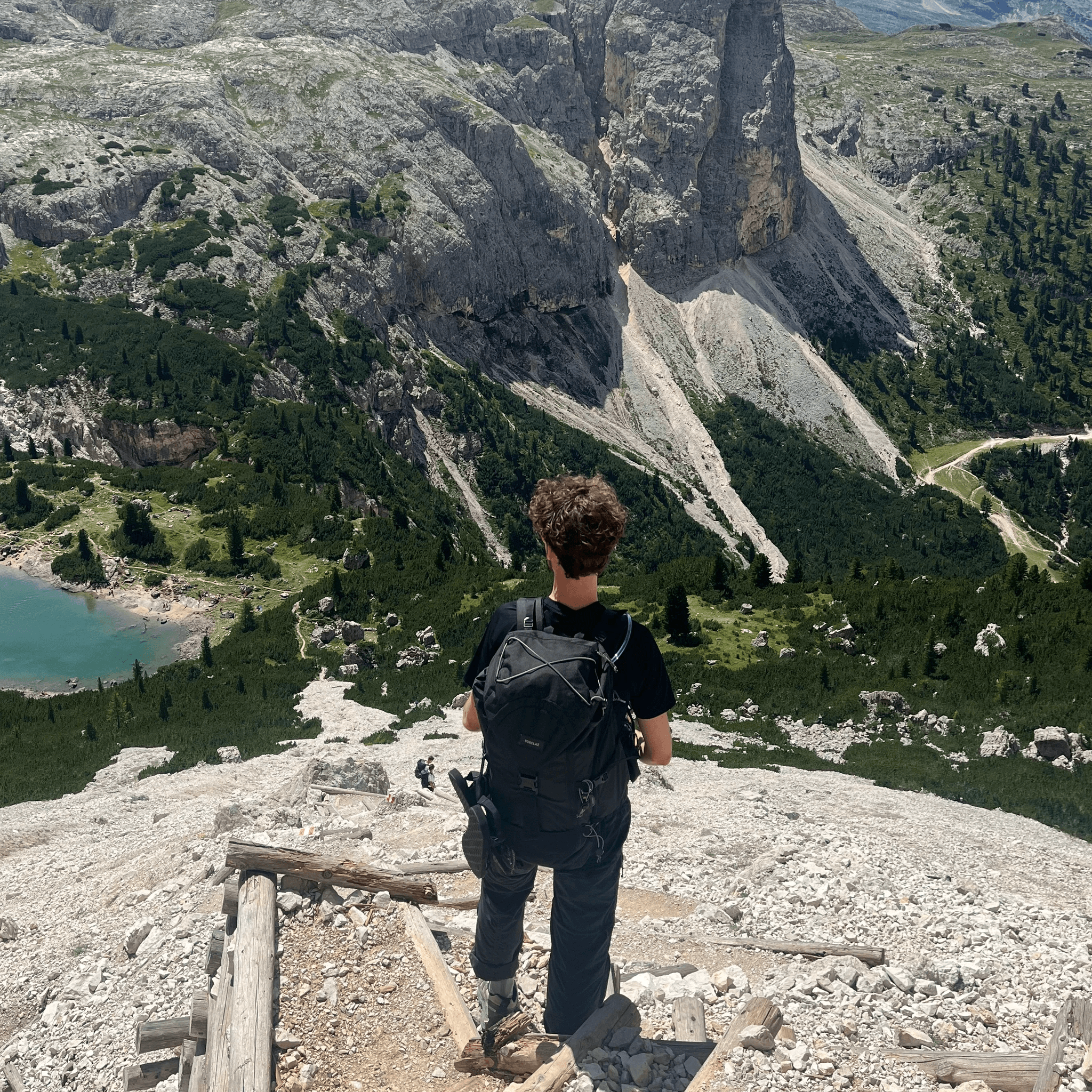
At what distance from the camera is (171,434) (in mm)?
63719

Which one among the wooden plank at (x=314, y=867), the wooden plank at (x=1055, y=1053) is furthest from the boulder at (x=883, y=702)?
the wooden plank at (x=314, y=867)

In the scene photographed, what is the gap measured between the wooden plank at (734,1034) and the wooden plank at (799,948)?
1.40 m

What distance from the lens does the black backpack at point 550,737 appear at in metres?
5.83

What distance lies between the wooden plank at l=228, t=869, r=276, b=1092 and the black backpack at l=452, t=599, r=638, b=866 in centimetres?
255

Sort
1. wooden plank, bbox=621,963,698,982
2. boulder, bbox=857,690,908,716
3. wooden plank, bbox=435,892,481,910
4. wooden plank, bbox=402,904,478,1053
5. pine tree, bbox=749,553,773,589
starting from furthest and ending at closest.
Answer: pine tree, bbox=749,553,773,589, boulder, bbox=857,690,908,716, wooden plank, bbox=435,892,481,910, wooden plank, bbox=621,963,698,982, wooden plank, bbox=402,904,478,1053

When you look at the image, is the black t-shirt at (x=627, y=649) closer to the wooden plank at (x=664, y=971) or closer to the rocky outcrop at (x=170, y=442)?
the wooden plank at (x=664, y=971)

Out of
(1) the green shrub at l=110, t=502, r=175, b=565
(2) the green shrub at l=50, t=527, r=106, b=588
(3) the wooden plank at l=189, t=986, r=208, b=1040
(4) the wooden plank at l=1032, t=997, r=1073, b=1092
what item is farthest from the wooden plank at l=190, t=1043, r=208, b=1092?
(1) the green shrub at l=110, t=502, r=175, b=565

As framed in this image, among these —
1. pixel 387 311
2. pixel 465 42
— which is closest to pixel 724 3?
pixel 465 42

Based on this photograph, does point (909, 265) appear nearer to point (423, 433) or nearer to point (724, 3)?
point (724, 3)

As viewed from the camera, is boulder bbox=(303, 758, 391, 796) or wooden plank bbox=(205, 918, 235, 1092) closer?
wooden plank bbox=(205, 918, 235, 1092)

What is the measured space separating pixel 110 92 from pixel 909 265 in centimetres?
13439

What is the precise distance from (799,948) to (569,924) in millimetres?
3188

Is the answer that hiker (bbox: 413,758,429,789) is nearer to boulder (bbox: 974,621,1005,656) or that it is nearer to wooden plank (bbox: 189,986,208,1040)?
wooden plank (bbox: 189,986,208,1040)

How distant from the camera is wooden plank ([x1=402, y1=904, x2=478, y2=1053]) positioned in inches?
280
